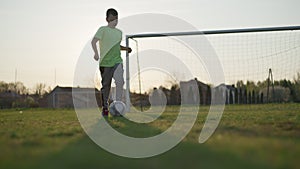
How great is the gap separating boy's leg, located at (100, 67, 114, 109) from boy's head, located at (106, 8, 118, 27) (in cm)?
75

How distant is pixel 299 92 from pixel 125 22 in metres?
5.91

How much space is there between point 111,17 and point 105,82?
1.07 meters

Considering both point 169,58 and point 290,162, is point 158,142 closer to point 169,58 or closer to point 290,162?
point 290,162

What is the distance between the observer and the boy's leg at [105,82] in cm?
629

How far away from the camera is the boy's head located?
20.9ft

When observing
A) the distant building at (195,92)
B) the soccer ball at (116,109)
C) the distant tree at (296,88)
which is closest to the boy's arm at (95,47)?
the soccer ball at (116,109)

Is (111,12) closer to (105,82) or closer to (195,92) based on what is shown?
(105,82)

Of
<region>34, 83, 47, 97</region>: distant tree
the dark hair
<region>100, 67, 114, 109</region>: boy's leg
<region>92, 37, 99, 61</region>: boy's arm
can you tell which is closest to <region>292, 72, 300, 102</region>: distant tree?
<region>100, 67, 114, 109</region>: boy's leg

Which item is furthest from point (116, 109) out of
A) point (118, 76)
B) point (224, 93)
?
point (224, 93)

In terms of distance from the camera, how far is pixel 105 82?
6.35 m

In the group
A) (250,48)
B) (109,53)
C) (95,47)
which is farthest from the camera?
(250,48)

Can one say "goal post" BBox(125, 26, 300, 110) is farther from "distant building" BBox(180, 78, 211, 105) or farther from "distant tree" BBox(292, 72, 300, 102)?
"distant building" BBox(180, 78, 211, 105)

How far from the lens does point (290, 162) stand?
192 cm

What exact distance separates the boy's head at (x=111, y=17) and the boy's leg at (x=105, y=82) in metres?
0.75
